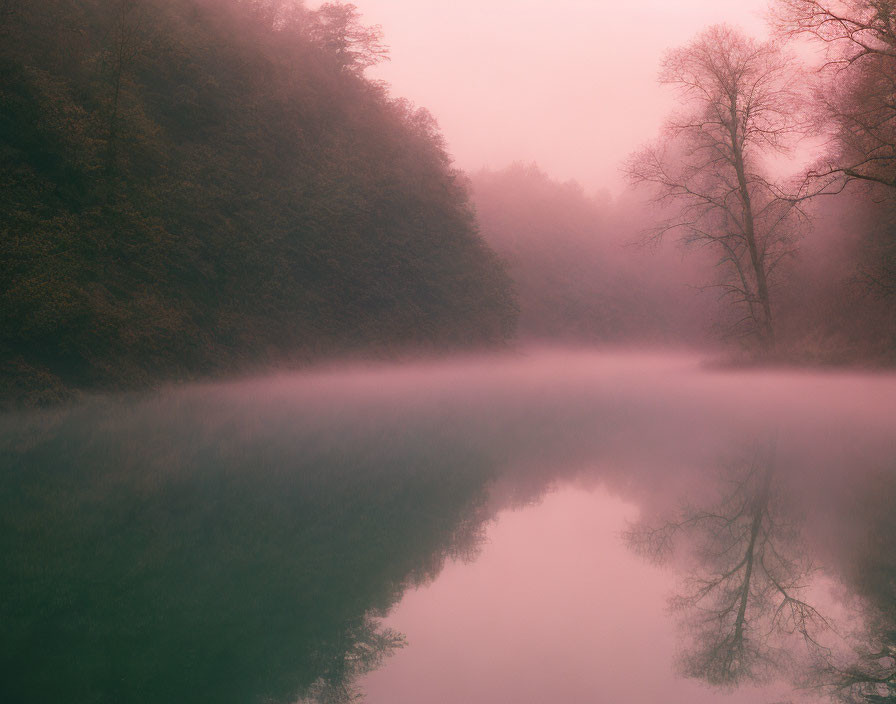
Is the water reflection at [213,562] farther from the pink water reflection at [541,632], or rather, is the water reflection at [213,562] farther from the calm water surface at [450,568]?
the pink water reflection at [541,632]

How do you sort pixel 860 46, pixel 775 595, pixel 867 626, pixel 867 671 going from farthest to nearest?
pixel 860 46 → pixel 775 595 → pixel 867 626 → pixel 867 671

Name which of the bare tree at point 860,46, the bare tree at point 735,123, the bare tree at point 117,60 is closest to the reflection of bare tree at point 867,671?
the bare tree at point 860,46

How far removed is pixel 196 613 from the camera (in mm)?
3424

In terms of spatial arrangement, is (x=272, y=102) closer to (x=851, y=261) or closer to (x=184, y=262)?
(x=184, y=262)

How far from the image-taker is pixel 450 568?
13.7 ft

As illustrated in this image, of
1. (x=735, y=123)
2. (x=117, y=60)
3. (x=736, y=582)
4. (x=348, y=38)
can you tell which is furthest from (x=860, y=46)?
(x=348, y=38)

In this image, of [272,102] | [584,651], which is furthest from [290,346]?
[584,651]

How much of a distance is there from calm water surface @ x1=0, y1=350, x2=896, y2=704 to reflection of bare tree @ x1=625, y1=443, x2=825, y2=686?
0.05 ft

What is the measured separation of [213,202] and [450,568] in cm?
2077

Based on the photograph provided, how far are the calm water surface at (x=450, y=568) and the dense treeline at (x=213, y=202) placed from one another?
7723mm

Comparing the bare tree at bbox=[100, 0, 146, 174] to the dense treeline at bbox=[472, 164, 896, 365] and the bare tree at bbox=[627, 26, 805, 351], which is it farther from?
the dense treeline at bbox=[472, 164, 896, 365]

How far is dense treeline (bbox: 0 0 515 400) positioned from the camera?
15.5m

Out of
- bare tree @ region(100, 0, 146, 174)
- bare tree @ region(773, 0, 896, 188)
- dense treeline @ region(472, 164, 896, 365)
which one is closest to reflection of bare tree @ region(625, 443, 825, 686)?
bare tree @ region(773, 0, 896, 188)

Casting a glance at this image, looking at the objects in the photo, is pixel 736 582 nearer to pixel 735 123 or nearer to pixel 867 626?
pixel 867 626
